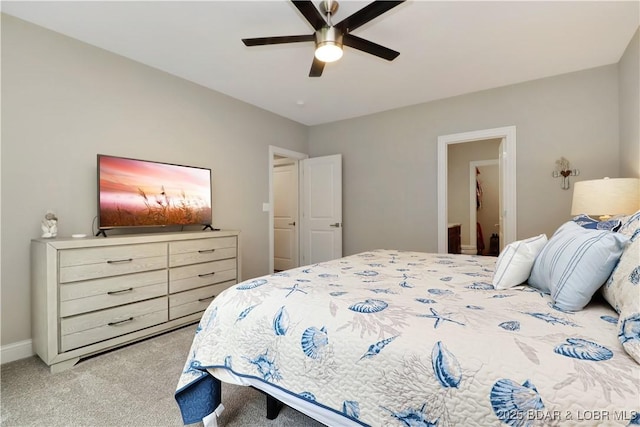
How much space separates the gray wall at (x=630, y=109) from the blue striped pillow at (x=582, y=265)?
6.45ft

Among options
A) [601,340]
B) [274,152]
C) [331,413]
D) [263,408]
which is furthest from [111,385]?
[274,152]

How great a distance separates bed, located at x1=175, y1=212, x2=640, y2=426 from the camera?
74 cm

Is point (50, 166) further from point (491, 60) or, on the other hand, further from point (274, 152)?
point (491, 60)

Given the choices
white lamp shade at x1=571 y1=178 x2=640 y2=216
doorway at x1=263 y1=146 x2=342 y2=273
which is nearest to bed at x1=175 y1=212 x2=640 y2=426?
white lamp shade at x1=571 y1=178 x2=640 y2=216

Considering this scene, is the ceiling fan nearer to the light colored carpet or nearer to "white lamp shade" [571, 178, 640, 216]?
"white lamp shade" [571, 178, 640, 216]

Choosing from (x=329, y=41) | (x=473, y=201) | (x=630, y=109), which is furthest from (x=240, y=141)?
Answer: (x=473, y=201)

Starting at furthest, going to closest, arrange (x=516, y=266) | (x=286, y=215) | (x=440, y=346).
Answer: (x=286, y=215)
(x=516, y=266)
(x=440, y=346)

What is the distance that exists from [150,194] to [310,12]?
214cm

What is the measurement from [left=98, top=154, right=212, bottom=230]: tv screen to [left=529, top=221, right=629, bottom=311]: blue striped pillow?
304 cm

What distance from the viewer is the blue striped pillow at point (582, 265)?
3.51 feet

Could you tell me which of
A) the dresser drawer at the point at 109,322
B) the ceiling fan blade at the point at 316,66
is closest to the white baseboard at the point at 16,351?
the dresser drawer at the point at 109,322

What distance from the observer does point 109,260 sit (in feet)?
7.37

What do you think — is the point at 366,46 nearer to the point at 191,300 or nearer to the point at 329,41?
the point at 329,41

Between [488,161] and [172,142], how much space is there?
5.76m
